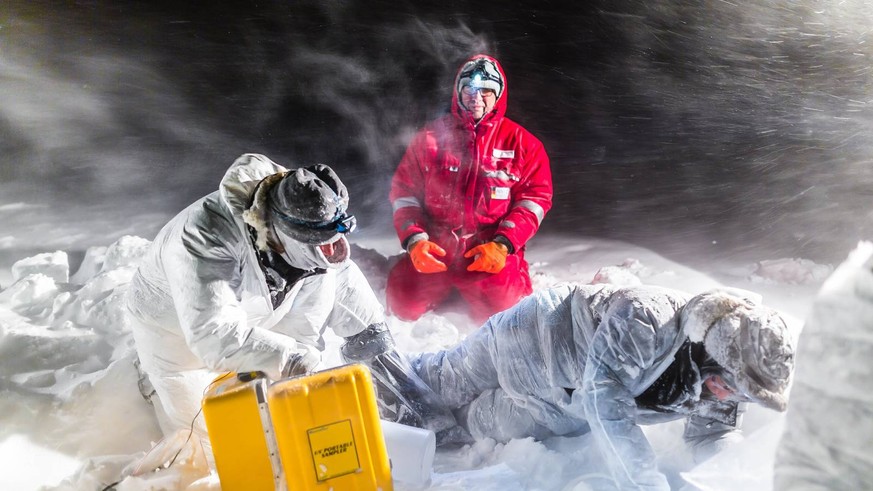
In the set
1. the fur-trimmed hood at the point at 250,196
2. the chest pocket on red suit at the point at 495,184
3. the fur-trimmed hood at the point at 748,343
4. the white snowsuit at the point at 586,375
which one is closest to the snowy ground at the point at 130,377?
the white snowsuit at the point at 586,375

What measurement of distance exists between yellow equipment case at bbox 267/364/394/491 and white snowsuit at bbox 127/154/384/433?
0.58 ft

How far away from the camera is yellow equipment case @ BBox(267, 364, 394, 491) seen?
58.4 inches

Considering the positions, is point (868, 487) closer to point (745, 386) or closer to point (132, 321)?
point (745, 386)

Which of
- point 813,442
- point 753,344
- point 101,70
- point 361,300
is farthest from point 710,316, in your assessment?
point 101,70

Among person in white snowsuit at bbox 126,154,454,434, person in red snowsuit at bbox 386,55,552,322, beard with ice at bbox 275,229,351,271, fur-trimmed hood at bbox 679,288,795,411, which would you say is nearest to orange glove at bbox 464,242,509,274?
person in red snowsuit at bbox 386,55,552,322

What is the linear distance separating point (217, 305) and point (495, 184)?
1.29 metres

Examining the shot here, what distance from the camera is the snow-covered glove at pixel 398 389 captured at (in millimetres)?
1948

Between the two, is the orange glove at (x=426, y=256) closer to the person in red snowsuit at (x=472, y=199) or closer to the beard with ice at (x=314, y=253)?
the person in red snowsuit at (x=472, y=199)

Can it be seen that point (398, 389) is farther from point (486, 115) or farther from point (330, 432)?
point (486, 115)

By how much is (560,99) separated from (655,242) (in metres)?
0.85

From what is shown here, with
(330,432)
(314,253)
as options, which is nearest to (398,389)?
(330,432)

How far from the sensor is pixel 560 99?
2508 millimetres

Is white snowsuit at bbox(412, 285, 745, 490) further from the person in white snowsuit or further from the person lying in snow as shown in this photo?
the person in white snowsuit

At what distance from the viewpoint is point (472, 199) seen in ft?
7.95
